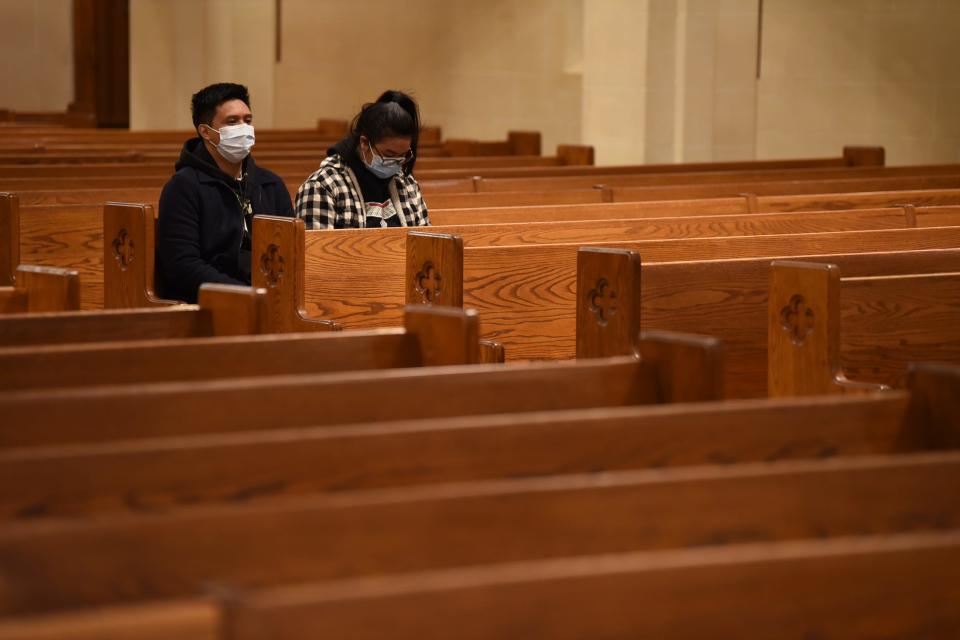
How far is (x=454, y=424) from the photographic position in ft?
6.69

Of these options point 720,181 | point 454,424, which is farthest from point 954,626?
point 720,181

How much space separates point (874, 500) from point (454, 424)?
1.89 feet

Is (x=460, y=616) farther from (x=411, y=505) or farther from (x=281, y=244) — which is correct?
(x=281, y=244)

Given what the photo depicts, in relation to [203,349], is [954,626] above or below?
below

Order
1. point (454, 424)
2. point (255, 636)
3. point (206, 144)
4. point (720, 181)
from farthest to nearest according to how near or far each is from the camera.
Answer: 1. point (720, 181)
2. point (206, 144)
3. point (454, 424)
4. point (255, 636)

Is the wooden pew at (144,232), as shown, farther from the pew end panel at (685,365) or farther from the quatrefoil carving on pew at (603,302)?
the pew end panel at (685,365)

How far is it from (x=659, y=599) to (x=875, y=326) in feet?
7.96

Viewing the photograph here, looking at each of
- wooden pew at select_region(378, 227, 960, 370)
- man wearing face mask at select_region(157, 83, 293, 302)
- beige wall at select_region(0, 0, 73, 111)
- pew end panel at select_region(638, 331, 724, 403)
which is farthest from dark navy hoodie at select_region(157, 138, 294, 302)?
beige wall at select_region(0, 0, 73, 111)

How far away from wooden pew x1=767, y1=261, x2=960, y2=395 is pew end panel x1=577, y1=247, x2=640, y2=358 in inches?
13.8

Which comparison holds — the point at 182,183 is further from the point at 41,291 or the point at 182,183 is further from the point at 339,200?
the point at 41,291

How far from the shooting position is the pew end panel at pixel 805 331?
3.11 metres

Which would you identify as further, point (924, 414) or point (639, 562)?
point (924, 414)

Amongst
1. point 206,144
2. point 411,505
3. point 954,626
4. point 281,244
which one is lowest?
point 954,626

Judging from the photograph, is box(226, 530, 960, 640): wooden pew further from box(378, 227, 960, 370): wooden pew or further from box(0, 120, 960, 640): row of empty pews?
box(378, 227, 960, 370): wooden pew
